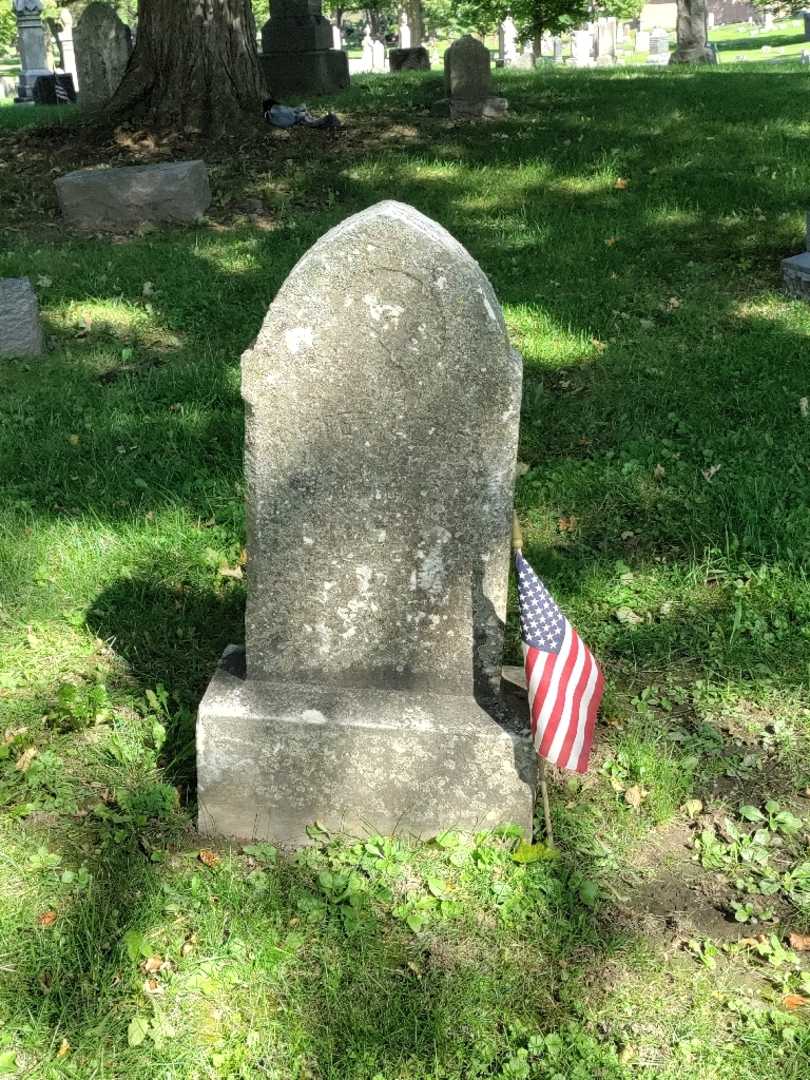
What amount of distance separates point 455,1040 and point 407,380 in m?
1.69

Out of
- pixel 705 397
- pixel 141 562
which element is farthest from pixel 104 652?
pixel 705 397

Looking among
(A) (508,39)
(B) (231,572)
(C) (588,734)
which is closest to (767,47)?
(A) (508,39)

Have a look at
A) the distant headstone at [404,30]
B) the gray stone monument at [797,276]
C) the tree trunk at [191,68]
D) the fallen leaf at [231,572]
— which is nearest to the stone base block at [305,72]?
the tree trunk at [191,68]

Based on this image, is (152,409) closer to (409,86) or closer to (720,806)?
(720,806)

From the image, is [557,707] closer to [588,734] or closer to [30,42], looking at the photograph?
[588,734]

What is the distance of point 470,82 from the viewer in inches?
465

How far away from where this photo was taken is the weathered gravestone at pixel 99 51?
13.3 meters

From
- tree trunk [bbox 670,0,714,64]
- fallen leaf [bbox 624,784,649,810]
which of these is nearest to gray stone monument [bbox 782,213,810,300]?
fallen leaf [bbox 624,784,649,810]

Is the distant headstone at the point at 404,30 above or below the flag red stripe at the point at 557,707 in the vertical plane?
above

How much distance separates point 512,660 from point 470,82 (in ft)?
31.6

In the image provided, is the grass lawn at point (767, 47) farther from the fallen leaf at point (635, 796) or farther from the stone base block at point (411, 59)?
the fallen leaf at point (635, 796)

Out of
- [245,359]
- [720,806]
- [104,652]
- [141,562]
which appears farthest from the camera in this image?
[141,562]

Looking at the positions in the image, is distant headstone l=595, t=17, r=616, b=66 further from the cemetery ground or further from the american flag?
the american flag

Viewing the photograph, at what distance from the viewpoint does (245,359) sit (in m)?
2.80
